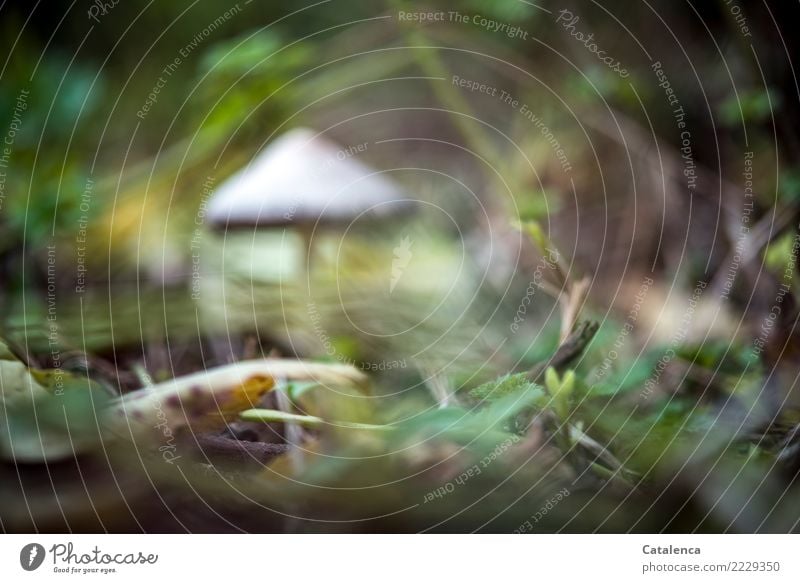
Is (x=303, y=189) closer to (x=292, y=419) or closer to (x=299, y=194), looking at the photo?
(x=299, y=194)

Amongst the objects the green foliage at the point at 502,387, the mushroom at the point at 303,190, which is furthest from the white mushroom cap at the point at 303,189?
the green foliage at the point at 502,387

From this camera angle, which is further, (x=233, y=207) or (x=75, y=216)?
(x=233, y=207)

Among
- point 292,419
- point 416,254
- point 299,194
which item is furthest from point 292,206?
point 292,419

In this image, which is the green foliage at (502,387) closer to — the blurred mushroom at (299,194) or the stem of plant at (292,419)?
the stem of plant at (292,419)

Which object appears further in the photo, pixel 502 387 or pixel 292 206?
pixel 292 206

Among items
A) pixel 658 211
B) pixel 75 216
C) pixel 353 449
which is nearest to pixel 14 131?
pixel 75 216

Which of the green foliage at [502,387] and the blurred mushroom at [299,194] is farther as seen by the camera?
the blurred mushroom at [299,194]
